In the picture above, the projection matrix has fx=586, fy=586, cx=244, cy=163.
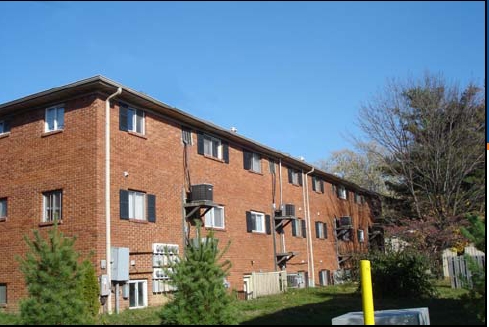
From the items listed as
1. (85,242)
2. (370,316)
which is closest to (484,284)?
(370,316)

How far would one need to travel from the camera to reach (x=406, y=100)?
33.3 meters

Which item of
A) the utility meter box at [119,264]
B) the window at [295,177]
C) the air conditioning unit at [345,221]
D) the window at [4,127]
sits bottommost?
the utility meter box at [119,264]

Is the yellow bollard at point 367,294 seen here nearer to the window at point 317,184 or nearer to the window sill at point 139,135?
the window sill at point 139,135

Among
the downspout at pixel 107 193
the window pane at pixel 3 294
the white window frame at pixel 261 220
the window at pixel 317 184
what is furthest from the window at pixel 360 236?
the window pane at pixel 3 294

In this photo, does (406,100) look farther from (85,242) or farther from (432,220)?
(85,242)

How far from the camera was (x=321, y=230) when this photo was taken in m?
34.3

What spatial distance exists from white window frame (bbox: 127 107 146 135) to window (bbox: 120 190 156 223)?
6.90 ft

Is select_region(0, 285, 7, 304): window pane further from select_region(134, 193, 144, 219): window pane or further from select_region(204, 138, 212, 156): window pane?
select_region(204, 138, 212, 156): window pane

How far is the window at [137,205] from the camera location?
18.1 meters

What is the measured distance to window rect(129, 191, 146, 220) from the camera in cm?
1867

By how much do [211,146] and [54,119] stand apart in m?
6.80

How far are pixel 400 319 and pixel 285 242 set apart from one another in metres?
19.3

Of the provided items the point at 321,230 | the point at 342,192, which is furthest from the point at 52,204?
the point at 342,192

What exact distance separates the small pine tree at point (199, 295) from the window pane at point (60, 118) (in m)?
8.85
